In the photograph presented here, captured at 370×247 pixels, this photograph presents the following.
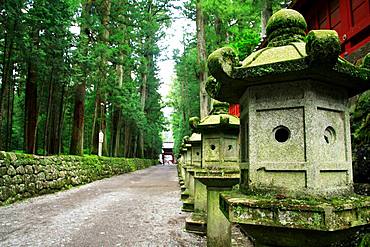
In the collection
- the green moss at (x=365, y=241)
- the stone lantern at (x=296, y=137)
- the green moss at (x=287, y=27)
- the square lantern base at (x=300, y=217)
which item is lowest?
the green moss at (x=365, y=241)

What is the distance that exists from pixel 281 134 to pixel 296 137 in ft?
0.56

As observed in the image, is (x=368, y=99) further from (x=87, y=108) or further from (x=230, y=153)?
(x=87, y=108)

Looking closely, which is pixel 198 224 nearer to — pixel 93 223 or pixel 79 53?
pixel 93 223

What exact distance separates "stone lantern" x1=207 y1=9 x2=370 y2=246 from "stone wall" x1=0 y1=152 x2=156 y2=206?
8386 millimetres

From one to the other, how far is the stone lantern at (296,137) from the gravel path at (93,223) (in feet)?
12.4

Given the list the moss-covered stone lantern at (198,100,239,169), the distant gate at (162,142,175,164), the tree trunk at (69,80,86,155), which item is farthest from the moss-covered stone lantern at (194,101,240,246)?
the distant gate at (162,142,175,164)

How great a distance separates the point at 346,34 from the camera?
6695 mm

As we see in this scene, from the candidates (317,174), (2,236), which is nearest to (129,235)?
(2,236)

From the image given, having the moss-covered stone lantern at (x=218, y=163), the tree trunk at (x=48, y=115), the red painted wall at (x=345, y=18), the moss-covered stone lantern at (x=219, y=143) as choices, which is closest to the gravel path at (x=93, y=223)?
the moss-covered stone lantern at (x=218, y=163)

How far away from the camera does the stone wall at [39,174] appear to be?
8633 millimetres

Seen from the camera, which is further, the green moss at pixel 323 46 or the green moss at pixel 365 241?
the green moss at pixel 365 241

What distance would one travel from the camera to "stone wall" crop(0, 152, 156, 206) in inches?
340

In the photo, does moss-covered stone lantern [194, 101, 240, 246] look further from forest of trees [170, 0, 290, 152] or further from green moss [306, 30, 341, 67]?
forest of trees [170, 0, 290, 152]

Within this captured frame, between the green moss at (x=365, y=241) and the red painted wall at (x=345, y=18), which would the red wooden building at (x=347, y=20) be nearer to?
the red painted wall at (x=345, y=18)
